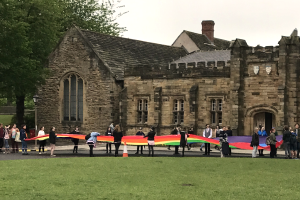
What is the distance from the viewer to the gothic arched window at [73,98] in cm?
4747

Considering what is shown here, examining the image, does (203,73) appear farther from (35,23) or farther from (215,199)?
(215,199)

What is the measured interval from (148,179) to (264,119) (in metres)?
22.0

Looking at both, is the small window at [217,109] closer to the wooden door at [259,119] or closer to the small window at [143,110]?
the wooden door at [259,119]

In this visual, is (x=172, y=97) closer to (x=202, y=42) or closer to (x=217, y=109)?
(x=217, y=109)

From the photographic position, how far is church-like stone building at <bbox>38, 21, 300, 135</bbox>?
127ft

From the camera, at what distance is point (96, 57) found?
45.9m

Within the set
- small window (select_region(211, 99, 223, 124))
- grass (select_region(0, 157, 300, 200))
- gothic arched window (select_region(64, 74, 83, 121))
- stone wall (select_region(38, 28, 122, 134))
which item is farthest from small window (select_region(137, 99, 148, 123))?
grass (select_region(0, 157, 300, 200))

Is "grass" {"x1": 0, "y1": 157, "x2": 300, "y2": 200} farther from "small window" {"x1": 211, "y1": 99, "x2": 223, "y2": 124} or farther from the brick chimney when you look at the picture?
the brick chimney

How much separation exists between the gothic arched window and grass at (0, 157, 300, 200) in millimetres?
21632

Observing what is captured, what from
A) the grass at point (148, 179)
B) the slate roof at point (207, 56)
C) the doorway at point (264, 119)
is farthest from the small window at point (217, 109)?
the grass at point (148, 179)

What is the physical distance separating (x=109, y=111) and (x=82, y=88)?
11.6ft

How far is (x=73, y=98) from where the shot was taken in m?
47.8

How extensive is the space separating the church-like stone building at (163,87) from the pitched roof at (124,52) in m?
0.11

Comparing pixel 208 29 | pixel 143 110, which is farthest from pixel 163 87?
pixel 208 29
